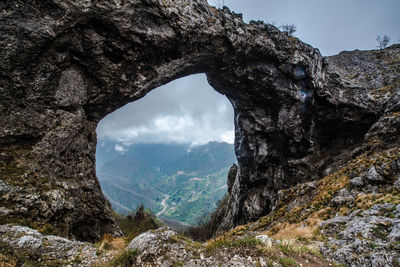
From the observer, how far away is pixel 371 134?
22047 millimetres

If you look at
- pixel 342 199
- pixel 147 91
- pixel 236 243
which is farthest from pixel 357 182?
pixel 147 91

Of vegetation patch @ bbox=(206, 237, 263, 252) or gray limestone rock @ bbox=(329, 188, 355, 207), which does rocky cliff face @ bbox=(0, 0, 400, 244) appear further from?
gray limestone rock @ bbox=(329, 188, 355, 207)

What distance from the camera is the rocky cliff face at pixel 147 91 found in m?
12.2

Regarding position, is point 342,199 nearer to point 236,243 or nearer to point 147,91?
point 236,243

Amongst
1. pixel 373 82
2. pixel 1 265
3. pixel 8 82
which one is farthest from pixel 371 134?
pixel 8 82

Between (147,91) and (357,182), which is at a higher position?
(147,91)

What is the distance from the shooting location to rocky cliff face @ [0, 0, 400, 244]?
12234mm

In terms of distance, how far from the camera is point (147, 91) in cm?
2203

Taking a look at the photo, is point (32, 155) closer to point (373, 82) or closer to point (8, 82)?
point (8, 82)

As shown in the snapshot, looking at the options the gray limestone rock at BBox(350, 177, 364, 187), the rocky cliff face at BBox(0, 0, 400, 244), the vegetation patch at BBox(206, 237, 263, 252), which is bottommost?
the vegetation patch at BBox(206, 237, 263, 252)

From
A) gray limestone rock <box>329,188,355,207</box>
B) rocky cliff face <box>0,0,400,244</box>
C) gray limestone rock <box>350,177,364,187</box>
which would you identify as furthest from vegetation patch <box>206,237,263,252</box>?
gray limestone rock <box>350,177,364,187</box>

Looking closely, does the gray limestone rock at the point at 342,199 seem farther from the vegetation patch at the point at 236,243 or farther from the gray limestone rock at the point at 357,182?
the vegetation patch at the point at 236,243

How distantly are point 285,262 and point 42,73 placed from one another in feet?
65.8

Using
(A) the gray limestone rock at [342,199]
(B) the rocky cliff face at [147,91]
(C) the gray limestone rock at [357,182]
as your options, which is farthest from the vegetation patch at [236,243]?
(C) the gray limestone rock at [357,182]
